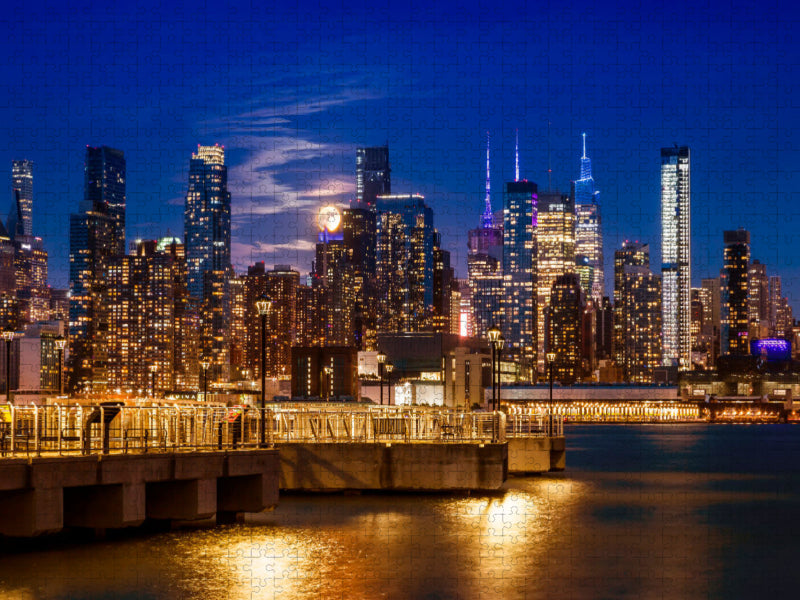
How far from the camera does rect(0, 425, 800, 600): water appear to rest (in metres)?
25.8

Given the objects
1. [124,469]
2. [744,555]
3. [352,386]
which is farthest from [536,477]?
[352,386]

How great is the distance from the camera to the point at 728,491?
5694 centimetres

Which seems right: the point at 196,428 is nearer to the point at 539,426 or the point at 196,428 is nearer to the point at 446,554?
the point at 446,554

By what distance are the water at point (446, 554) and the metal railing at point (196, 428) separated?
2.35 m

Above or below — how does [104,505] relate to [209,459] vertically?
below

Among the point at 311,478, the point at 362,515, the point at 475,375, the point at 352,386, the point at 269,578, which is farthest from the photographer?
the point at 475,375

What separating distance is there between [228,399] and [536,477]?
174 feet

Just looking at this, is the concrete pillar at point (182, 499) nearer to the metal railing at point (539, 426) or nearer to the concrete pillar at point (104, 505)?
the concrete pillar at point (104, 505)

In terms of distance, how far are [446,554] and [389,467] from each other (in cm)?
1301

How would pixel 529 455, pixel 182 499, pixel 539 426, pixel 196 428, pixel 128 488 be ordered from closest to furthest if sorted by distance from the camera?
pixel 128 488 < pixel 182 499 < pixel 196 428 < pixel 529 455 < pixel 539 426

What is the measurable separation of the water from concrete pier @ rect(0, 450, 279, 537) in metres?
0.71

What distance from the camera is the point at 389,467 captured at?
143 feet

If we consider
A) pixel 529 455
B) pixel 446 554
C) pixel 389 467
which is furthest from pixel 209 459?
pixel 529 455

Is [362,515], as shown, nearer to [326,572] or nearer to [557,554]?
[557,554]
